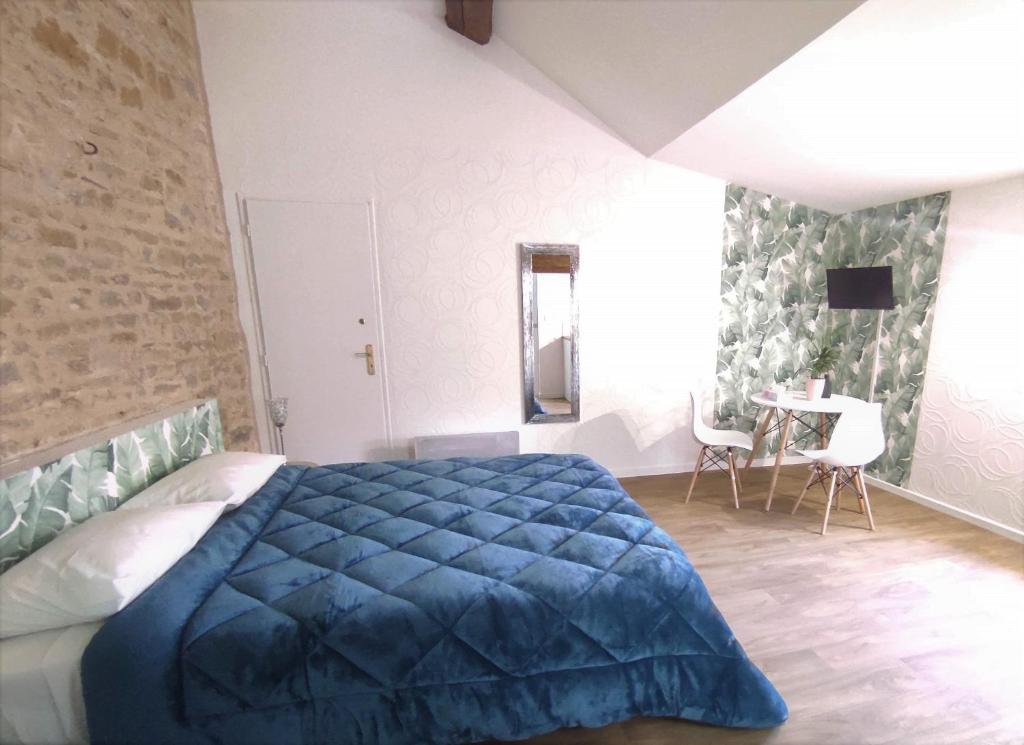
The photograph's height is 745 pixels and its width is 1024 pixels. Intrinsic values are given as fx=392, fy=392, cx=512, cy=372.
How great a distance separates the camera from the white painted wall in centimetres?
258

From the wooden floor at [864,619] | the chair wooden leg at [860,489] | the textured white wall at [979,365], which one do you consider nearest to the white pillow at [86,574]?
the wooden floor at [864,619]

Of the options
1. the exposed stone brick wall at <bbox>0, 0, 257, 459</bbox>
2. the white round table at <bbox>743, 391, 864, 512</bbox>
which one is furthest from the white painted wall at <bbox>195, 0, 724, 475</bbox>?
the white round table at <bbox>743, 391, 864, 512</bbox>

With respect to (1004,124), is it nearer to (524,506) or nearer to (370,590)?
(524,506)

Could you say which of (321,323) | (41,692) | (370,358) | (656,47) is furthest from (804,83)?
(41,692)

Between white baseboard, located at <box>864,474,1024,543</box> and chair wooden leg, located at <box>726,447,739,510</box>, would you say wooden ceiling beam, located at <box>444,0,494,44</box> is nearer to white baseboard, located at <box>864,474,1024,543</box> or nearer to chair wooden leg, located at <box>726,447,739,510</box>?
chair wooden leg, located at <box>726,447,739,510</box>

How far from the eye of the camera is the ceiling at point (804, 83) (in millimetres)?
1432

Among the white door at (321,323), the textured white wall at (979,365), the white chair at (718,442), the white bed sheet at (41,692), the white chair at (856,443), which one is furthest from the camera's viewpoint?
the white chair at (718,442)

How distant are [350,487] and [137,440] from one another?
35.7 inches

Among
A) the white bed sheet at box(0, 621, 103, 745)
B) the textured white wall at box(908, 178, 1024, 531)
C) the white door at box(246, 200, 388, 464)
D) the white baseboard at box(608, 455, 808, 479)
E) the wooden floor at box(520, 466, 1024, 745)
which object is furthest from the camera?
the white baseboard at box(608, 455, 808, 479)

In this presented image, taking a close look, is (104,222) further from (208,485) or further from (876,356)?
(876,356)

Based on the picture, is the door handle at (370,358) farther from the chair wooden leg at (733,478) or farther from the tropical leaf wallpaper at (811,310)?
the tropical leaf wallpaper at (811,310)

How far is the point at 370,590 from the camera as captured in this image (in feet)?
3.89

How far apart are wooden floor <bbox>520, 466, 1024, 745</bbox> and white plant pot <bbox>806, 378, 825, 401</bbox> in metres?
0.77

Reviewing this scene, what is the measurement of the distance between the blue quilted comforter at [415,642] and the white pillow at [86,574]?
2.2 inches
